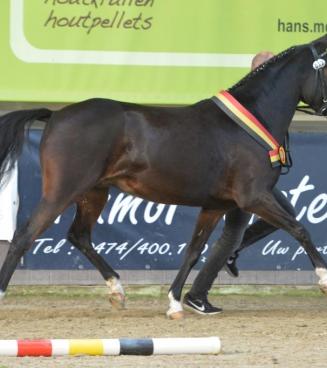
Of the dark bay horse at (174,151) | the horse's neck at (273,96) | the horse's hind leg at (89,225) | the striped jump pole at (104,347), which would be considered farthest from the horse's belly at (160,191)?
the striped jump pole at (104,347)

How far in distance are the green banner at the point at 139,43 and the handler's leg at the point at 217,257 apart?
161 cm

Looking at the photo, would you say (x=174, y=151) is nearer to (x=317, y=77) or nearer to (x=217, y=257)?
(x=217, y=257)

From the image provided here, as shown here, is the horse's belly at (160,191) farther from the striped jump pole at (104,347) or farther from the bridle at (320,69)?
→ the striped jump pole at (104,347)

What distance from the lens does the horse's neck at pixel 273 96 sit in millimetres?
8805

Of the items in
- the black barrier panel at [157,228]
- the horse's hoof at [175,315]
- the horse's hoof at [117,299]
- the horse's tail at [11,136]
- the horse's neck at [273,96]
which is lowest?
the black barrier panel at [157,228]

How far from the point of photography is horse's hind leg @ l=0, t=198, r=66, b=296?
27.4 ft

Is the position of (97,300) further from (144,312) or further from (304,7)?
(304,7)

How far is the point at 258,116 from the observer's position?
8.78m

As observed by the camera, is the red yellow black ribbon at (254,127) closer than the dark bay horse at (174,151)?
No

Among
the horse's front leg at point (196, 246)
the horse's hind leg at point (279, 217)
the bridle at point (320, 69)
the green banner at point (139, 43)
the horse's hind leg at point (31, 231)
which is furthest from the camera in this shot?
the green banner at point (139, 43)

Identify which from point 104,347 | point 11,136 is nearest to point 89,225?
point 11,136

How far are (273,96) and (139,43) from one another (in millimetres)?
1912

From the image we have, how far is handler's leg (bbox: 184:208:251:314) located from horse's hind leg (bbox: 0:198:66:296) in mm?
1440

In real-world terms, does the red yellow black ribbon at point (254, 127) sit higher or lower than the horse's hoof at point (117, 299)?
higher
